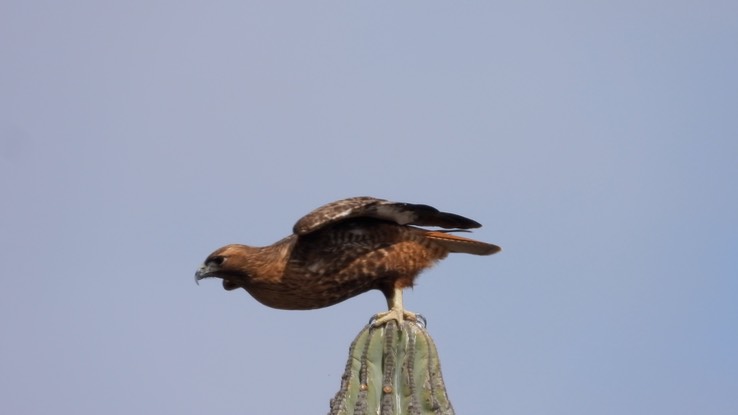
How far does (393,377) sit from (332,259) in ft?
9.59

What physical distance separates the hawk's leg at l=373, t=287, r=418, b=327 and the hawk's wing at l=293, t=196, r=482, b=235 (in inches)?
23.4

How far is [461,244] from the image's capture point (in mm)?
12461

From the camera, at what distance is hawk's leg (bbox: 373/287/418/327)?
978 cm

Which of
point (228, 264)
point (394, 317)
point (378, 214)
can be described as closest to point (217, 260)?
point (228, 264)

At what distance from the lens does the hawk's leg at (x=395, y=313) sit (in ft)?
32.1

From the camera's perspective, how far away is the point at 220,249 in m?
11.6

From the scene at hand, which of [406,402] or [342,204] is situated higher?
[342,204]

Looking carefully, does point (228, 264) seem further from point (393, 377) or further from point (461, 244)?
point (393, 377)

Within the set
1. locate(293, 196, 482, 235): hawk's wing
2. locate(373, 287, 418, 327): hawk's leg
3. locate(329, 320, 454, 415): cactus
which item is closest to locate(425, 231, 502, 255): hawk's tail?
locate(293, 196, 482, 235): hawk's wing

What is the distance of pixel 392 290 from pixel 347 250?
464mm

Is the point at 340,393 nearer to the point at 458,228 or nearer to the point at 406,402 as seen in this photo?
the point at 406,402

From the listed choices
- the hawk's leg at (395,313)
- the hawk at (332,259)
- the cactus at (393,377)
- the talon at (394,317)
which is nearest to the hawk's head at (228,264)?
the hawk at (332,259)

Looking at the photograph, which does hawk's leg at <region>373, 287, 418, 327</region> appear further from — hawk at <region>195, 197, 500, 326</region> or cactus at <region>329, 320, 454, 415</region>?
cactus at <region>329, 320, 454, 415</region>

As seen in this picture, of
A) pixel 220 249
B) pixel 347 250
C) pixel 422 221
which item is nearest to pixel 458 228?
pixel 422 221
